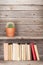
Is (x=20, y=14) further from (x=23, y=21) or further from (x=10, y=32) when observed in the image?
(x=10, y=32)

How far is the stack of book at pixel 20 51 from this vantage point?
2180 mm

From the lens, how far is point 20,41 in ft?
7.73

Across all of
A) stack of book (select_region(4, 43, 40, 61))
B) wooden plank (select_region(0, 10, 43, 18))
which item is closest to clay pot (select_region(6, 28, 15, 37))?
stack of book (select_region(4, 43, 40, 61))

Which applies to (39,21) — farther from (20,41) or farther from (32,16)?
(20,41)

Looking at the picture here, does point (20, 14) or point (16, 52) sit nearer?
point (16, 52)

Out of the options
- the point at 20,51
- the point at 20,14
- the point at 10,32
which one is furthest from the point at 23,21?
the point at 20,51

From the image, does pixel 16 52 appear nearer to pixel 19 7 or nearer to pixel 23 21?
pixel 23 21

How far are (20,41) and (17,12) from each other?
0.38 m

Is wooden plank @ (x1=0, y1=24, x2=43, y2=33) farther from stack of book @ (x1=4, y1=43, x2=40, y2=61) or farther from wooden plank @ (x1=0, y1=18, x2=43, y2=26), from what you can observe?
stack of book @ (x1=4, y1=43, x2=40, y2=61)

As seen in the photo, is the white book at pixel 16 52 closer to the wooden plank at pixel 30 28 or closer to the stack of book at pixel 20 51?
the stack of book at pixel 20 51

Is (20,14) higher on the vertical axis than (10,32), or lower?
higher

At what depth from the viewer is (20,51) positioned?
2.19 m

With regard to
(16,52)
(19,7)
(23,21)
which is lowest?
(16,52)

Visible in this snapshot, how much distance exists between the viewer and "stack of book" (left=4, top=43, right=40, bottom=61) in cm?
218
